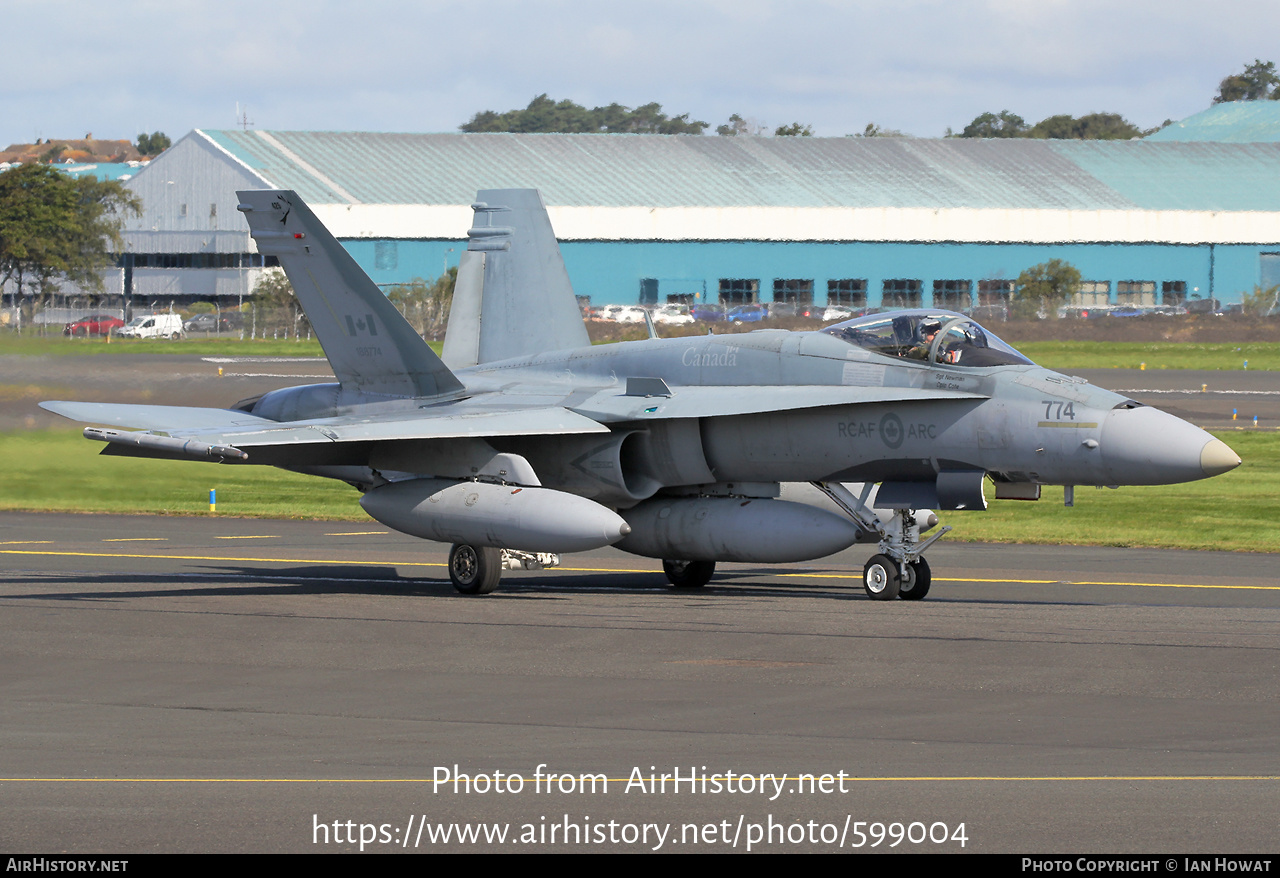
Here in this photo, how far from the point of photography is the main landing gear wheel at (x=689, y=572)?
744 inches

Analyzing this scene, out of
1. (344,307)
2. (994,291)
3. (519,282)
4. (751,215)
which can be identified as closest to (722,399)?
(344,307)

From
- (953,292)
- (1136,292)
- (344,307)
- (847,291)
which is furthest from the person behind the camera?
(1136,292)

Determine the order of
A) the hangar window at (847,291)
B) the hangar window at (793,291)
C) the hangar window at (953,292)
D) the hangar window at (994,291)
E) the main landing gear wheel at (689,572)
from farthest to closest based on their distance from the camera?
the hangar window at (953,292)
the hangar window at (994,291)
the hangar window at (847,291)
the hangar window at (793,291)
the main landing gear wheel at (689,572)

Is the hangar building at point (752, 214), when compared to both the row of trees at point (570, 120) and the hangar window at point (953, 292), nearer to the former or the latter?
the hangar window at point (953, 292)

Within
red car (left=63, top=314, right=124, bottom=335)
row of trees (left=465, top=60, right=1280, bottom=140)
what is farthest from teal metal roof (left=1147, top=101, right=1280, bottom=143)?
red car (left=63, top=314, right=124, bottom=335)

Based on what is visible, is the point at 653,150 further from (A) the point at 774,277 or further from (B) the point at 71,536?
(B) the point at 71,536

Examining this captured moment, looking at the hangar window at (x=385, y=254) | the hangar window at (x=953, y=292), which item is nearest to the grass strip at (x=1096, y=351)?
the hangar window at (x=385, y=254)

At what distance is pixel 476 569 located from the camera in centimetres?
1766

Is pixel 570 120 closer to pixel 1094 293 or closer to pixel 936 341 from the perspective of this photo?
pixel 1094 293

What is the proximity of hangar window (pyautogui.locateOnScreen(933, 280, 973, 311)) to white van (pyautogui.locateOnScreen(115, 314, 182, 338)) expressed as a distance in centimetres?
3828

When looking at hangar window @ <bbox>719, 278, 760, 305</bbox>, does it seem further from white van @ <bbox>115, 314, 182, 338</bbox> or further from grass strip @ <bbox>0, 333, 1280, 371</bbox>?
white van @ <bbox>115, 314, 182, 338</bbox>

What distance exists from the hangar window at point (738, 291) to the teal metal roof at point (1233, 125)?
42.5 metres

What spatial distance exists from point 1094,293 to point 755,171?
62.2 feet

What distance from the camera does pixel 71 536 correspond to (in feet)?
79.1
